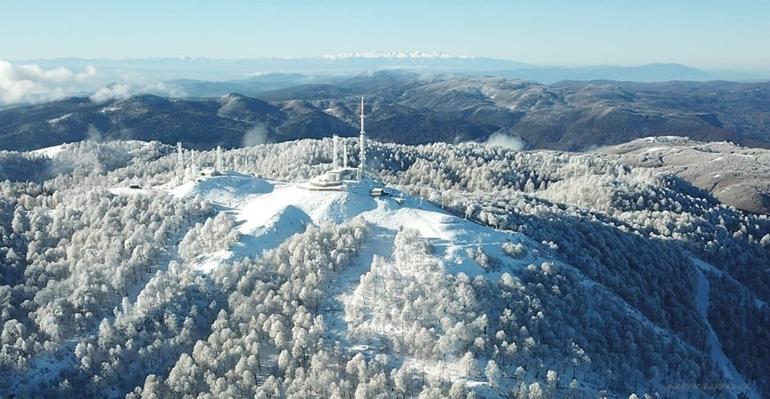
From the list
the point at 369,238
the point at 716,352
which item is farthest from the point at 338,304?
the point at 716,352

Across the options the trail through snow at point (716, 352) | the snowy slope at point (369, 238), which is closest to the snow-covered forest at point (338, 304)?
the snowy slope at point (369, 238)

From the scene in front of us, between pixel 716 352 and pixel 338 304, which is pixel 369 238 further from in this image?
pixel 716 352

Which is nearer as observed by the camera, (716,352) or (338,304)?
(338,304)

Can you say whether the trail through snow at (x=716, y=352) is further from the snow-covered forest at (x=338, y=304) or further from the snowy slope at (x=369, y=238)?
the snowy slope at (x=369, y=238)

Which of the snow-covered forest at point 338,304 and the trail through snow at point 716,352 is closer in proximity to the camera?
the snow-covered forest at point 338,304

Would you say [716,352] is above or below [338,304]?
below

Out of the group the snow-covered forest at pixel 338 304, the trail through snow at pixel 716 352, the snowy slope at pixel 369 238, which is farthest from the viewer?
the trail through snow at pixel 716 352

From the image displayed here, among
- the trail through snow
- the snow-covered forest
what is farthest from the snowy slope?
the trail through snow

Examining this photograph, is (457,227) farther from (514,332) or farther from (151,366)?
(151,366)
